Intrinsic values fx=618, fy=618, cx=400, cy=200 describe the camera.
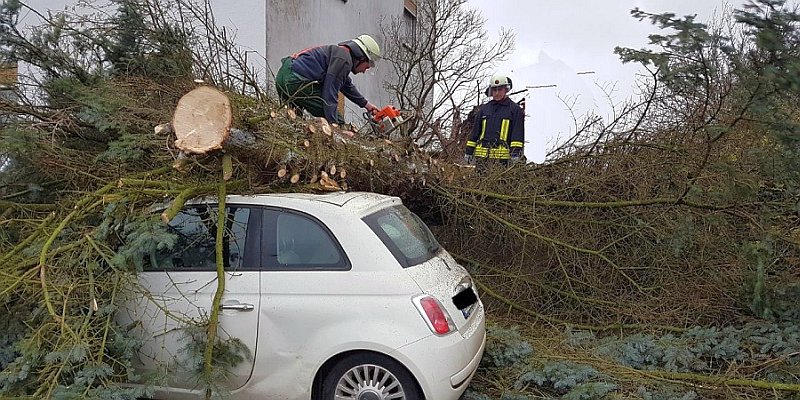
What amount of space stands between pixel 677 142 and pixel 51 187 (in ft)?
16.8

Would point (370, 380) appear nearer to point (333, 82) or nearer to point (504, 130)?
point (333, 82)

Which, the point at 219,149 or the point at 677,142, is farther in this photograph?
the point at 677,142

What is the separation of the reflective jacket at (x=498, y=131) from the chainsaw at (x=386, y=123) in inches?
53.4

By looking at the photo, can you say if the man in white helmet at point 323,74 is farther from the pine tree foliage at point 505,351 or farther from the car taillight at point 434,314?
the car taillight at point 434,314

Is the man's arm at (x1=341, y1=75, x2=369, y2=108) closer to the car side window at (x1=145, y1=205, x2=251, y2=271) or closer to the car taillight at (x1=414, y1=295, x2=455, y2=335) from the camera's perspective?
the car side window at (x1=145, y1=205, x2=251, y2=271)

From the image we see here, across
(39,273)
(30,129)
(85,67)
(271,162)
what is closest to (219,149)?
(271,162)

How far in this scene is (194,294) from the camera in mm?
3686

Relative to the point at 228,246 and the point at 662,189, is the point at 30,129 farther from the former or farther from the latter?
the point at 662,189

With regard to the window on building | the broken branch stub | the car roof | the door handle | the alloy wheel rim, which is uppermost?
the window on building

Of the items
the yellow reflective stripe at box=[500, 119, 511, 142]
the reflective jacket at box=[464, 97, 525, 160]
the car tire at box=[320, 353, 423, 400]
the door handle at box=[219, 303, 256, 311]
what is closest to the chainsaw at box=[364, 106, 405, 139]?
the reflective jacket at box=[464, 97, 525, 160]

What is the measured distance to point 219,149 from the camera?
4117 millimetres

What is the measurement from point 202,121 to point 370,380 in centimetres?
202

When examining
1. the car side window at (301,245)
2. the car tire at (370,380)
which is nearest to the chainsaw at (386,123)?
the car side window at (301,245)

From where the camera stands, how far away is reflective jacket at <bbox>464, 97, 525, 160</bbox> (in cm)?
738
